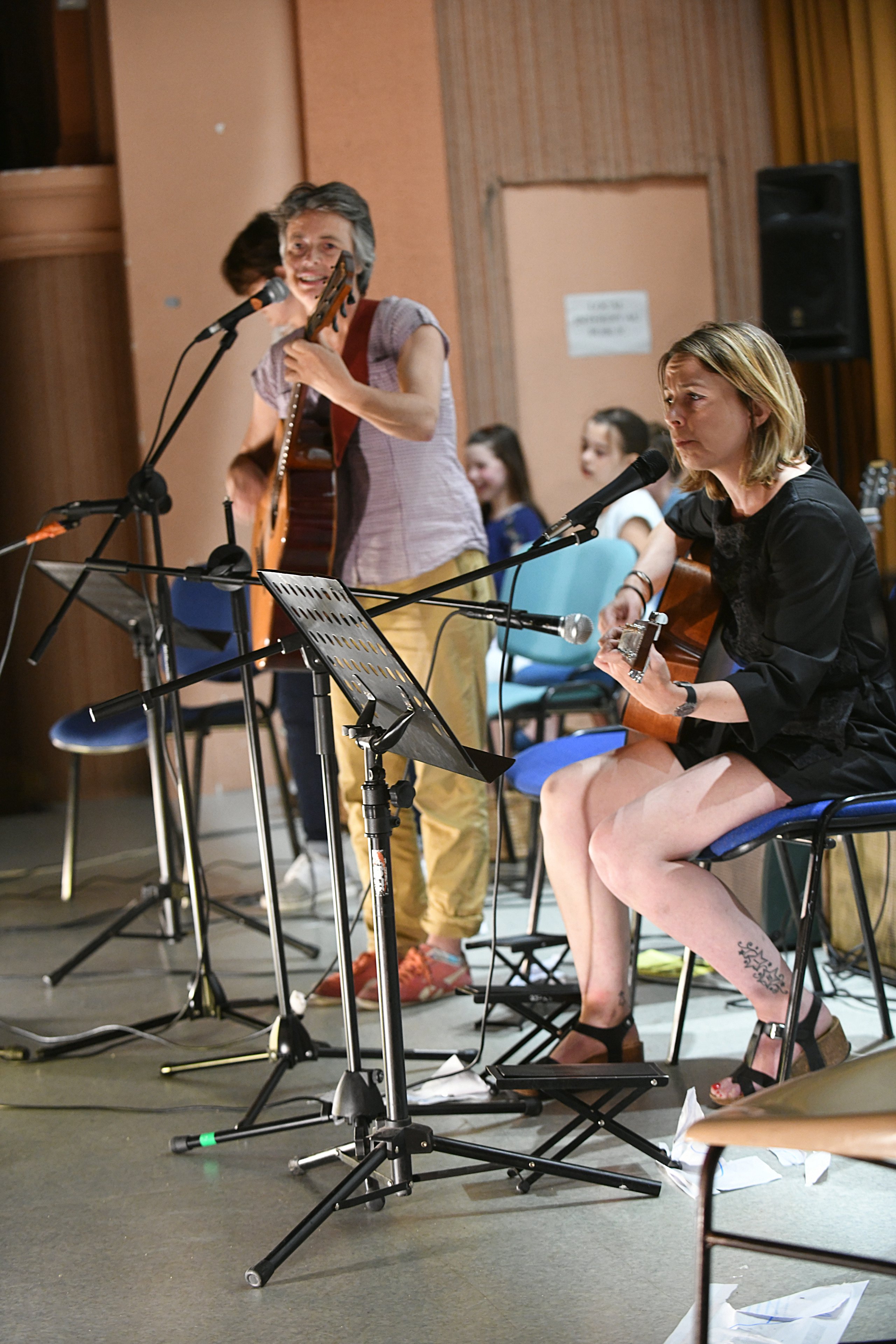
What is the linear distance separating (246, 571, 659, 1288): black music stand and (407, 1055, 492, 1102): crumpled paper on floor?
260mm

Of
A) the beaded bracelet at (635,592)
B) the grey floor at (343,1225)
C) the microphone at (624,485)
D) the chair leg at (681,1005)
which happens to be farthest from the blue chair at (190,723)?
the microphone at (624,485)

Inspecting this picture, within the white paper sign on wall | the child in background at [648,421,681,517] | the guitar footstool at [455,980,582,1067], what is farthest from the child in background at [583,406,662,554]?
the guitar footstool at [455,980,582,1067]

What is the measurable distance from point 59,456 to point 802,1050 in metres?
4.92

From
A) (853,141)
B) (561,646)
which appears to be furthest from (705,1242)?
(853,141)

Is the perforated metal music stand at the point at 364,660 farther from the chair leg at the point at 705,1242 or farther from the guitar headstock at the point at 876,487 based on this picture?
the guitar headstock at the point at 876,487

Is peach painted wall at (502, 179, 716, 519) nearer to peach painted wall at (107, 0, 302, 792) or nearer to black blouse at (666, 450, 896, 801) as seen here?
peach painted wall at (107, 0, 302, 792)

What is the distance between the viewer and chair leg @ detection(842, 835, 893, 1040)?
204cm

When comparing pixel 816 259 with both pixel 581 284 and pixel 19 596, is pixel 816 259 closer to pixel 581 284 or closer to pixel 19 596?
pixel 581 284

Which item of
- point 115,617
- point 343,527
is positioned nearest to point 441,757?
point 343,527

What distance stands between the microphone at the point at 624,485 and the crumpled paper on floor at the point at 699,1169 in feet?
2.64

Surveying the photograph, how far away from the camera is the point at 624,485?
1550mm

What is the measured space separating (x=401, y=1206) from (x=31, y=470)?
4921mm

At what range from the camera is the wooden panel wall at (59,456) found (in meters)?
5.91

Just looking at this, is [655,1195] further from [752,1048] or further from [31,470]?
[31,470]
